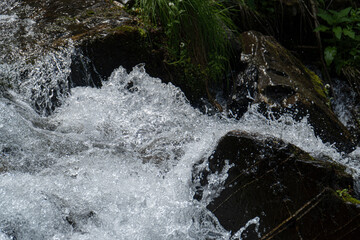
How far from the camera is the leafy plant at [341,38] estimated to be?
4824 mm

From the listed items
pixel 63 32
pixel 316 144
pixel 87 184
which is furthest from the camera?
pixel 63 32

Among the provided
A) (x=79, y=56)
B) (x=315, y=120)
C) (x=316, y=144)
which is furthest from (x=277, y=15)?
(x=79, y=56)

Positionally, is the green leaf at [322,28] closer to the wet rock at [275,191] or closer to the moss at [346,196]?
the wet rock at [275,191]

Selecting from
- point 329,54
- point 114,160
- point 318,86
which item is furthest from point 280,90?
point 114,160

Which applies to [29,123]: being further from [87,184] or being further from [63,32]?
[63,32]

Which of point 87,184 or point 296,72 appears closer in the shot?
point 87,184

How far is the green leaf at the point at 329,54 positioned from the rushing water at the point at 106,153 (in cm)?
155

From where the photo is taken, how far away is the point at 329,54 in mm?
4844

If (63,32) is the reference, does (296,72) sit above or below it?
below

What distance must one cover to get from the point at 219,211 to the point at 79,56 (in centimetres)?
201

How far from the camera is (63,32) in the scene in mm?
3902

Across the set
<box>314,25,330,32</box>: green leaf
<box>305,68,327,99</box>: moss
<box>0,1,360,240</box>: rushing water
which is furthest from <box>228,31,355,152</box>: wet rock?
<box>314,25,330,32</box>: green leaf

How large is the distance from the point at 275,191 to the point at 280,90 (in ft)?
5.26

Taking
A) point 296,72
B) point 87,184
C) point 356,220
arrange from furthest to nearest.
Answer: point 296,72 < point 87,184 < point 356,220
